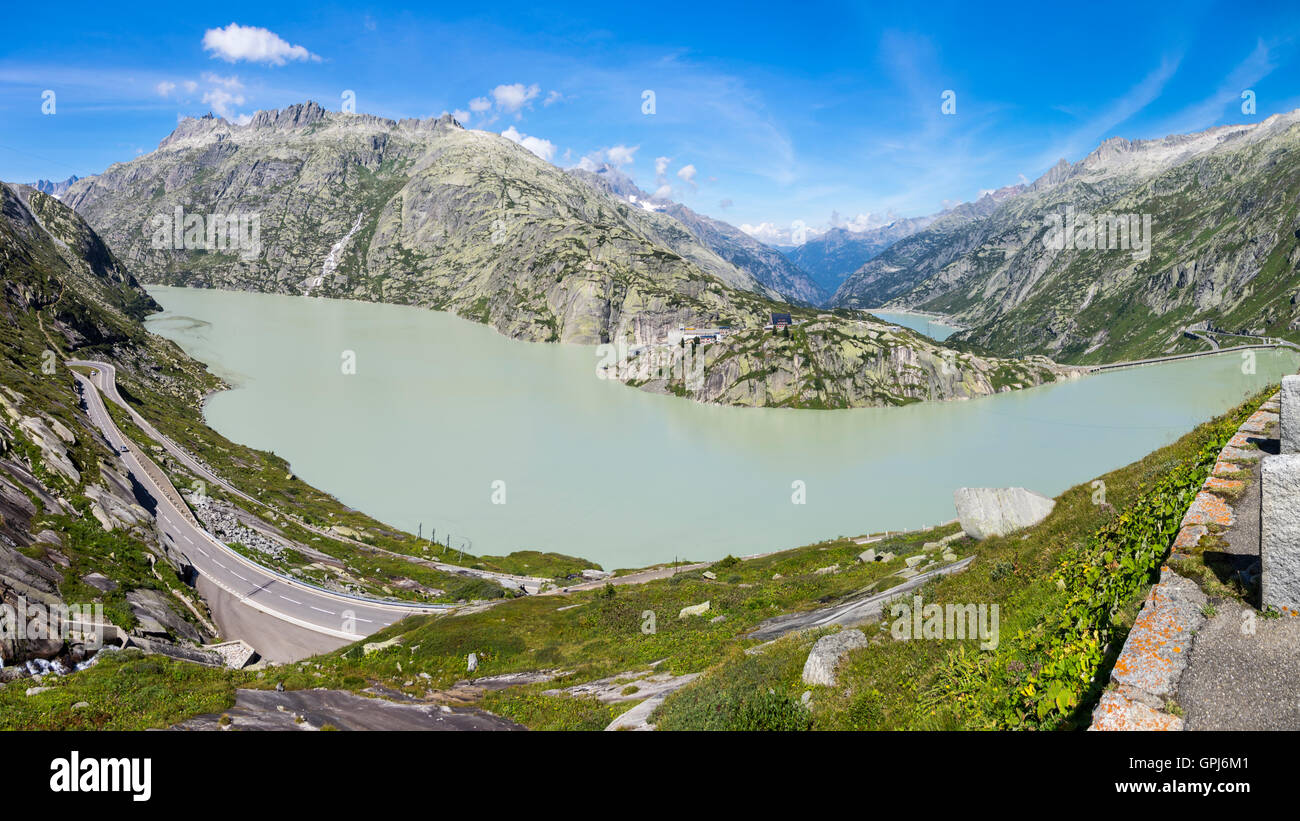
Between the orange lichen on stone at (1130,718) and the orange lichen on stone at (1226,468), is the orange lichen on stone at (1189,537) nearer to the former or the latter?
the orange lichen on stone at (1226,468)

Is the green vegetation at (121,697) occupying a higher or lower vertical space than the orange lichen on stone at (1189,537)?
lower

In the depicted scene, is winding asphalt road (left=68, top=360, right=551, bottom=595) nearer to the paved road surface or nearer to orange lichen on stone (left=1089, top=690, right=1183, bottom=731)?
the paved road surface

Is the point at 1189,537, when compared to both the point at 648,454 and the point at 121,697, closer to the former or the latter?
the point at 121,697

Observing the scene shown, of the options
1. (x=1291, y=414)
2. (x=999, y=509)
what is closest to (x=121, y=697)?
(x=1291, y=414)

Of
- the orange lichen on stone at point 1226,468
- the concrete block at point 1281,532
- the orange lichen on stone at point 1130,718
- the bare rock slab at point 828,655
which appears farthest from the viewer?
the bare rock slab at point 828,655

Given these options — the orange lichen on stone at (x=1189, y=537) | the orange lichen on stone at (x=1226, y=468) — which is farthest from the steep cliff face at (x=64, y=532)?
the orange lichen on stone at (x=1226, y=468)

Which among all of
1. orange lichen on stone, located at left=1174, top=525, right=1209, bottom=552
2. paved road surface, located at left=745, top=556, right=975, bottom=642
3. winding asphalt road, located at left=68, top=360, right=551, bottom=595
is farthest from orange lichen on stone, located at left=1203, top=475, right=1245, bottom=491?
winding asphalt road, located at left=68, top=360, right=551, bottom=595
